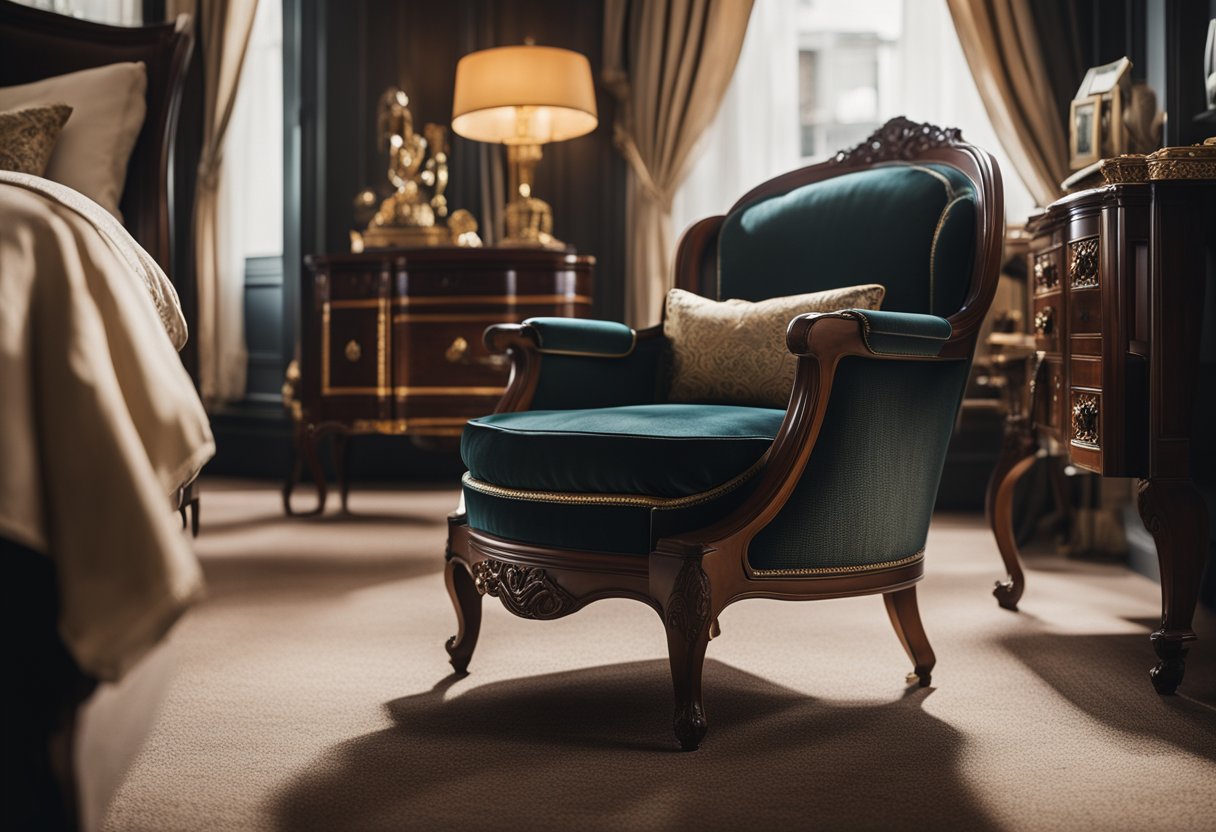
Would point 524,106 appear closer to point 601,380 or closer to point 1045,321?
point 601,380

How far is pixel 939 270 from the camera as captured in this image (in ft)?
7.25

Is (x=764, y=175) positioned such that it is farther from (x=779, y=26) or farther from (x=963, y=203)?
(x=963, y=203)

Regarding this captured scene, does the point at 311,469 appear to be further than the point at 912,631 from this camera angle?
Yes

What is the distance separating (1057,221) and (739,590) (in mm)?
1254

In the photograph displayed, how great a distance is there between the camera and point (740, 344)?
230 centimetres

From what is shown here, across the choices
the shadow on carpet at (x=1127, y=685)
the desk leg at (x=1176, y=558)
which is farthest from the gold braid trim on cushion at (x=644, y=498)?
the desk leg at (x=1176, y=558)

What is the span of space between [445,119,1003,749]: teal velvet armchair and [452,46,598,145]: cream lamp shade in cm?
176

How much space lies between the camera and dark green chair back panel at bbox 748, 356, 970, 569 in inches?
72.3

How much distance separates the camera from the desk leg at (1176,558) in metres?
2.07

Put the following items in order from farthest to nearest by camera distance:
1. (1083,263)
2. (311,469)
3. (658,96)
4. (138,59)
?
(658,96) → (311,469) → (138,59) → (1083,263)

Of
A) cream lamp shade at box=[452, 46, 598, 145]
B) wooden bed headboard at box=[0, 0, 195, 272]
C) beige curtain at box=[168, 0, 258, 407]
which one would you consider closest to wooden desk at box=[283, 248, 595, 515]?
cream lamp shade at box=[452, 46, 598, 145]

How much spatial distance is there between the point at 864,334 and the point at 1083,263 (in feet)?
2.52

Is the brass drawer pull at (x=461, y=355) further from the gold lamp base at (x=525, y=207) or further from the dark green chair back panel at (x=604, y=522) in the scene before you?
the dark green chair back panel at (x=604, y=522)

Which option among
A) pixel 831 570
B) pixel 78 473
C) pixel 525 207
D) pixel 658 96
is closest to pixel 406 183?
pixel 525 207
